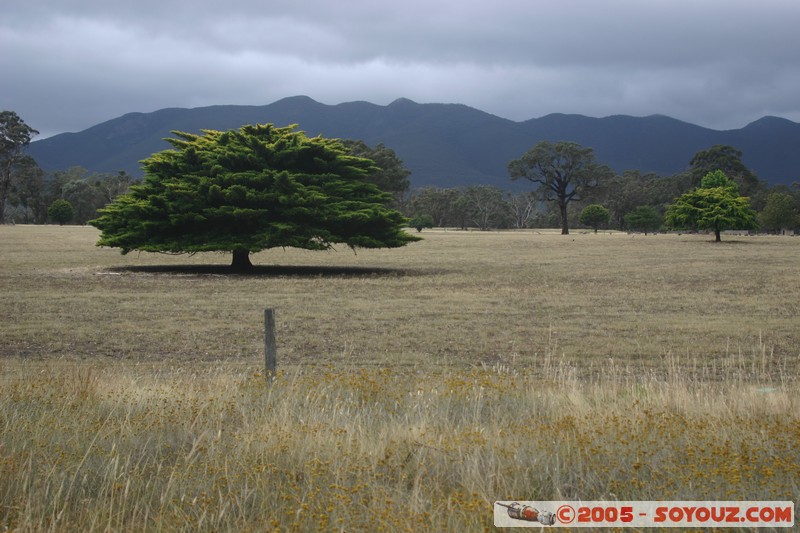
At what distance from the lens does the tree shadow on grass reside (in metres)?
31.9

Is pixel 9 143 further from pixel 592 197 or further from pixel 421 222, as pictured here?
pixel 592 197

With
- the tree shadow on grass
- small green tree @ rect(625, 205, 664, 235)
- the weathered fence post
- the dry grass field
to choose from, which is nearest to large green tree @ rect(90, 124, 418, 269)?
the tree shadow on grass

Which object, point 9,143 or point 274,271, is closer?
point 274,271

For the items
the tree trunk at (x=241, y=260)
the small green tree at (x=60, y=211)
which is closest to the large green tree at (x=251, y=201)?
the tree trunk at (x=241, y=260)

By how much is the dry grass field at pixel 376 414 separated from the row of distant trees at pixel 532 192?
2284 inches

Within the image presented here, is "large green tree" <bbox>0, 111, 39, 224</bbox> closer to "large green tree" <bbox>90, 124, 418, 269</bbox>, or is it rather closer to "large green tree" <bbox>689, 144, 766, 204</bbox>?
"large green tree" <bbox>90, 124, 418, 269</bbox>

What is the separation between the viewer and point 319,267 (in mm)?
36719

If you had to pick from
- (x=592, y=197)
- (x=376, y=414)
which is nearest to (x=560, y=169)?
(x=592, y=197)

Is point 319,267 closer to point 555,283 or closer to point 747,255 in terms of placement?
point 555,283

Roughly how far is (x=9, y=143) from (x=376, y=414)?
11539cm

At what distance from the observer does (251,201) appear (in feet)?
105

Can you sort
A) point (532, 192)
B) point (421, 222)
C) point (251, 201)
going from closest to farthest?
point (251, 201) → point (532, 192) → point (421, 222)

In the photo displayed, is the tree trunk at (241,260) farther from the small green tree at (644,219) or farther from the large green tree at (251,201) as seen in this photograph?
the small green tree at (644,219)

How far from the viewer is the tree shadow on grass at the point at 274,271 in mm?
31859
